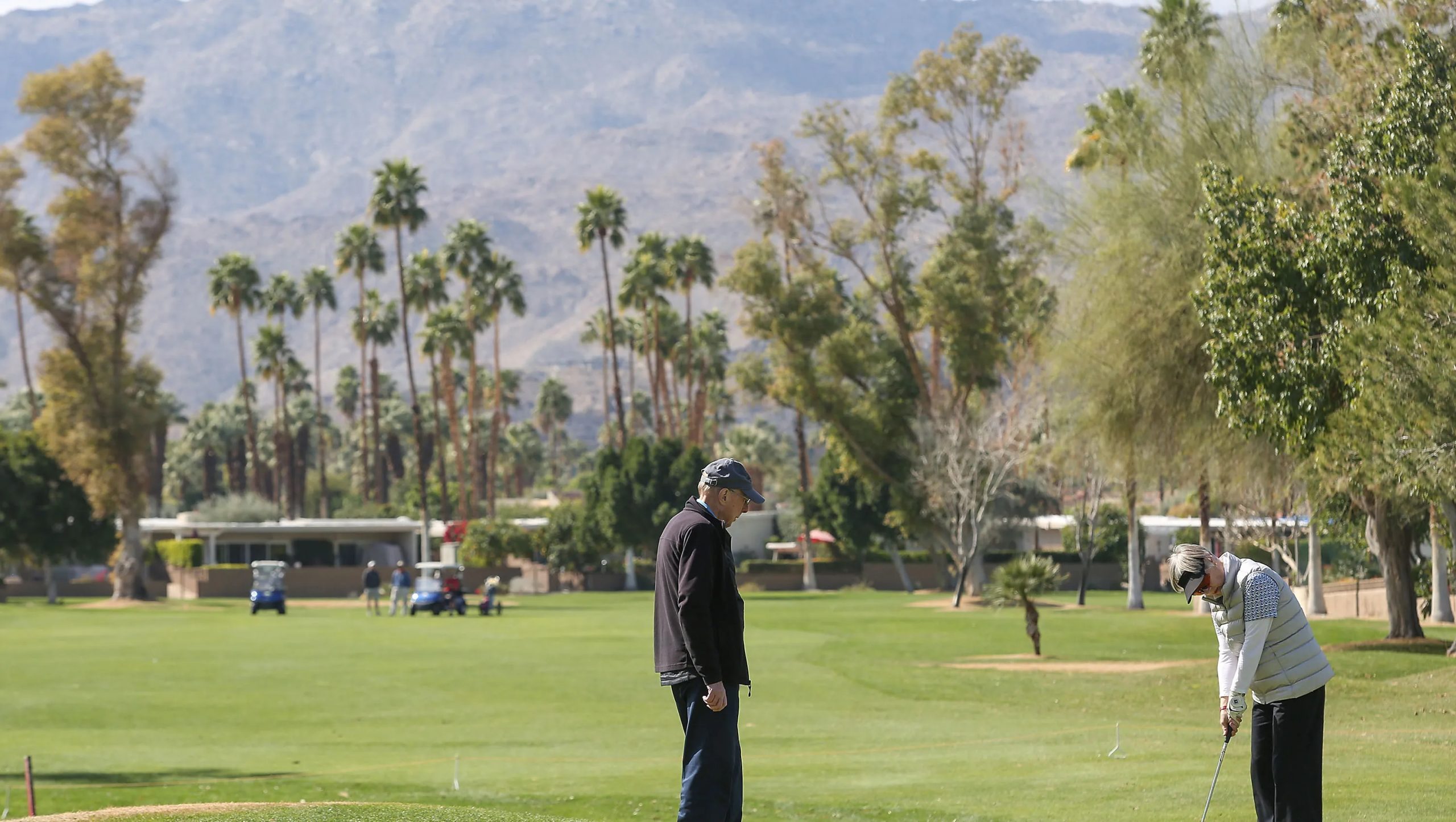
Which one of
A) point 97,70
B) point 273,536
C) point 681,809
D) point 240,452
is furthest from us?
point 240,452

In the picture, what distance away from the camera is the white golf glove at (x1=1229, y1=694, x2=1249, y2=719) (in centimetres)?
859

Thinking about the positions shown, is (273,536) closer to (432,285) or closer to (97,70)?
(432,285)

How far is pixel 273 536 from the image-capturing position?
89250mm

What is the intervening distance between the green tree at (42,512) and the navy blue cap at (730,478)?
67831mm

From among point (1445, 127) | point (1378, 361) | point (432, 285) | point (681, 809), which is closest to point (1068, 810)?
point (681, 809)

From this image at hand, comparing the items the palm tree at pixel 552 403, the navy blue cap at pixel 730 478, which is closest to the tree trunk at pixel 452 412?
the palm tree at pixel 552 403

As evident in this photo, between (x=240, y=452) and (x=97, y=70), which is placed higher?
(x=97, y=70)

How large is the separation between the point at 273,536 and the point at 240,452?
58.5 metres

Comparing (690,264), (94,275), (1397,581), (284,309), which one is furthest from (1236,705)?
(284,309)

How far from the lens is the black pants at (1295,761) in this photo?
28.4ft

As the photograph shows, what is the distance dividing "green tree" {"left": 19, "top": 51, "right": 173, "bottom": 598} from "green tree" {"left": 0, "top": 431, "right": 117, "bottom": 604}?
3.42 metres

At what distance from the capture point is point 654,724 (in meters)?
22.6

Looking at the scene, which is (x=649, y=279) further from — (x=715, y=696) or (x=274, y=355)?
(x=715, y=696)

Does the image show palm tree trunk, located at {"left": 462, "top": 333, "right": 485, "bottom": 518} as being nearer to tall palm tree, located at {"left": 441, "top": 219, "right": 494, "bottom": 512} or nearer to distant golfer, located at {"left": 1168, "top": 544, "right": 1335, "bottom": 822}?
tall palm tree, located at {"left": 441, "top": 219, "right": 494, "bottom": 512}
